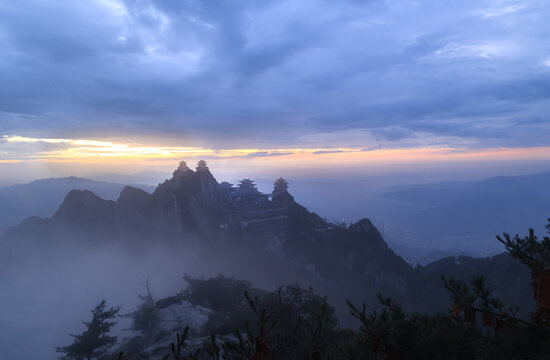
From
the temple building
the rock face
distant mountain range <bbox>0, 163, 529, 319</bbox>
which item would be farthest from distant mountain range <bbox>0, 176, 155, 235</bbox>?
the rock face

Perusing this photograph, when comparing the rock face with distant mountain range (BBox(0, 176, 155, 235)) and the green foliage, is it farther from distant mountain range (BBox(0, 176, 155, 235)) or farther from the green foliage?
distant mountain range (BBox(0, 176, 155, 235))

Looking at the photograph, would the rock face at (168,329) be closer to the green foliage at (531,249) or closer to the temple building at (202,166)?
the green foliage at (531,249)

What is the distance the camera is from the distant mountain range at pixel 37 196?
11511cm

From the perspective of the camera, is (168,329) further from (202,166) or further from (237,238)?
(202,166)

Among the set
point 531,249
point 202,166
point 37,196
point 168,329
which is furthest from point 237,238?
point 37,196

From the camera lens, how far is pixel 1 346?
102 feet

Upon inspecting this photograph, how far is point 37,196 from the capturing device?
145 meters

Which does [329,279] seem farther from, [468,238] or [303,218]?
[468,238]

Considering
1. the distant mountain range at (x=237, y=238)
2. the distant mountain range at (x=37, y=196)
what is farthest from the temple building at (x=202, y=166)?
the distant mountain range at (x=37, y=196)

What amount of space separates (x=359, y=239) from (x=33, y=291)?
176 feet

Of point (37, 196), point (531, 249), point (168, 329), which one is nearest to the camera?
point (531, 249)

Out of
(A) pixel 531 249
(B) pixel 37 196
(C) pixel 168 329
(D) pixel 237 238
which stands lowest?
(B) pixel 37 196

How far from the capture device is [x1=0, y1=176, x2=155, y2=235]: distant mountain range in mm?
115106

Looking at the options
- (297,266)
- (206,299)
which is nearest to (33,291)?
(206,299)
